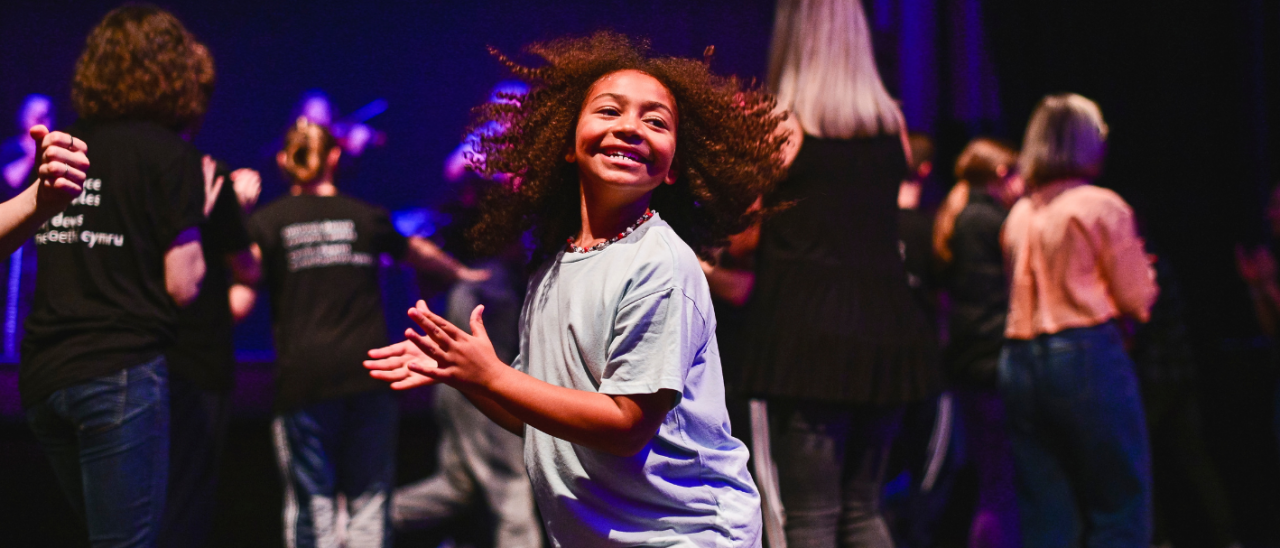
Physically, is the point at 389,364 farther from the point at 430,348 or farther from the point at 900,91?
the point at 900,91

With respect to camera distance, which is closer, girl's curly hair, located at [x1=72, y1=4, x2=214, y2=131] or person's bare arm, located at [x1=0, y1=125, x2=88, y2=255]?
person's bare arm, located at [x1=0, y1=125, x2=88, y2=255]

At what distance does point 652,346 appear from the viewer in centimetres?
115

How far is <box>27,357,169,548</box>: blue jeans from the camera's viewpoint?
1678 mm

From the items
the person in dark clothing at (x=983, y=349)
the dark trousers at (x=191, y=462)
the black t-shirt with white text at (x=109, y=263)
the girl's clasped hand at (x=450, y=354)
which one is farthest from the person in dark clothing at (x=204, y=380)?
the person in dark clothing at (x=983, y=349)

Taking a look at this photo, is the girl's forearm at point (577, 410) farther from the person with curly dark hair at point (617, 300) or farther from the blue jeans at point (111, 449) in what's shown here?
the blue jeans at point (111, 449)

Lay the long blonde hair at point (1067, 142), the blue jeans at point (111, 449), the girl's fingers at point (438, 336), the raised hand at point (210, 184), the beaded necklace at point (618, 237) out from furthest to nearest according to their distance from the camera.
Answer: the long blonde hair at point (1067, 142) < the raised hand at point (210, 184) < the blue jeans at point (111, 449) < the beaded necklace at point (618, 237) < the girl's fingers at point (438, 336)

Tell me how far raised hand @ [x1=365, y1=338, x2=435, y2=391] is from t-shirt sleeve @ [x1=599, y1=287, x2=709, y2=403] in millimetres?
240

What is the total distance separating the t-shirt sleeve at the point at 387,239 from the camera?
266 centimetres

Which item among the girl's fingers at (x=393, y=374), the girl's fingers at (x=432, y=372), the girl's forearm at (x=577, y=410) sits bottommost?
the girl's forearm at (x=577, y=410)

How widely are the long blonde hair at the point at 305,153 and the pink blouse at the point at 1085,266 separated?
2144 mm

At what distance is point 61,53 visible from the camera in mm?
1992

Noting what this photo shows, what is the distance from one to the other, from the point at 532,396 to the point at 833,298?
1.01 metres

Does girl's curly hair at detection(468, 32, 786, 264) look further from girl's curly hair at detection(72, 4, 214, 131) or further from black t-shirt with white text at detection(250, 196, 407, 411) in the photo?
black t-shirt with white text at detection(250, 196, 407, 411)

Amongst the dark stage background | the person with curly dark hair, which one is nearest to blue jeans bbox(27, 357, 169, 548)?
the dark stage background
